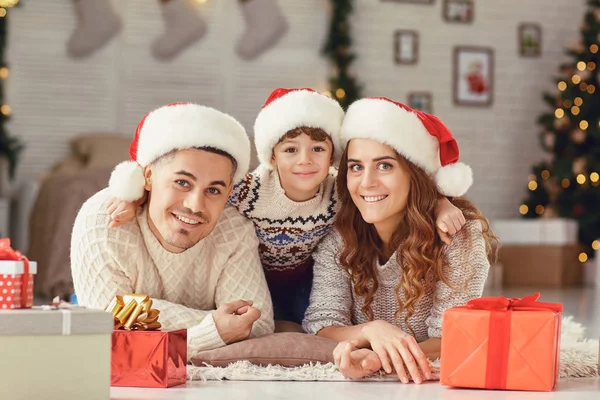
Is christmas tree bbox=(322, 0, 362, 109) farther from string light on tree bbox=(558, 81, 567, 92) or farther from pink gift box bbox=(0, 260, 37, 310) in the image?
pink gift box bbox=(0, 260, 37, 310)

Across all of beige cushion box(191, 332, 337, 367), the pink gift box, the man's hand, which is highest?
the pink gift box

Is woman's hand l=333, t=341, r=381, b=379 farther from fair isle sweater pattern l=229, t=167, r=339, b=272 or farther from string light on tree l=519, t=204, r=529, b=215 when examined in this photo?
string light on tree l=519, t=204, r=529, b=215

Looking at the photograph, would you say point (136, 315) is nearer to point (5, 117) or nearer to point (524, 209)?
point (5, 117)

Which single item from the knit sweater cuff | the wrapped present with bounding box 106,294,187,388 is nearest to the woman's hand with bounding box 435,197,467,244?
the knit sweater cuff

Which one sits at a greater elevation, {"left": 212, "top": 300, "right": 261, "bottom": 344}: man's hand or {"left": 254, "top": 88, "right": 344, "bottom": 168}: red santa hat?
{"left": 254, "top": 88, "right": 344, "bottom": 168}: red santa hat

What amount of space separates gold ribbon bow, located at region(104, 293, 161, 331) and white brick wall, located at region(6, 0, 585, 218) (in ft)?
15.8

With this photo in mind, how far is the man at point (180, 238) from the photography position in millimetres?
2420

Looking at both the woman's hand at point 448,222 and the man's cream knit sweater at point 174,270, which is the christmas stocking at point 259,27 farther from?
the woman's hand at point 448,222

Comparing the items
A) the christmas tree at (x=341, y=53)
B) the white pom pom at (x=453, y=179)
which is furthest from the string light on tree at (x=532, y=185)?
the white pom pom at (x=453, y=179)

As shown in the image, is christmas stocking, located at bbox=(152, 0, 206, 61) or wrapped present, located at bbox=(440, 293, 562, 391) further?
christmas stocking, located at bbox=(152, 0, 206, 61)

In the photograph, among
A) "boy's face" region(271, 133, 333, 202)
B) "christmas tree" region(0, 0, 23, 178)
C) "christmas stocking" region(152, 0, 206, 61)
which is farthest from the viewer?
"christmas stocking" region(152, 0, 206, 61)

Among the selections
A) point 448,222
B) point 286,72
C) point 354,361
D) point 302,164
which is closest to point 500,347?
point 354,361

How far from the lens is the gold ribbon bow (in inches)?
84.6

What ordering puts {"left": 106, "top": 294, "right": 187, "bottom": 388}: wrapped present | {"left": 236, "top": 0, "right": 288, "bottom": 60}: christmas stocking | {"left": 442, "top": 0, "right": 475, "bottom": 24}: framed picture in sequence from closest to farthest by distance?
{"left": 106, "top": 294, "right": 187, "bottom": 388}: wrapped present
{"left": 236, "top": 0, "right": 288, "bottom": 60}: christmas stocking
{"left": 442, "top": 0, "right": 475, "bottom": 24}: framed picture
